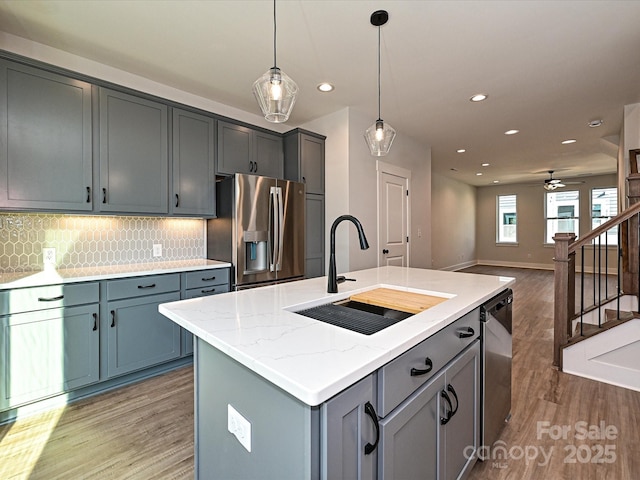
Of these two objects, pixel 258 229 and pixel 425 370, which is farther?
pixel 258 229

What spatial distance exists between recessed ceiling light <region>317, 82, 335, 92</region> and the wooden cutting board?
7.48 ft

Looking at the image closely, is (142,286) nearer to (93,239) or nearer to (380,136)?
(93,239)

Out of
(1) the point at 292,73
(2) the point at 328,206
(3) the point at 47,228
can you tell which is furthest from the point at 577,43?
(3) the point at 47,228

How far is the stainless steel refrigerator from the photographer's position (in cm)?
297

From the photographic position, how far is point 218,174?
10.4 feet

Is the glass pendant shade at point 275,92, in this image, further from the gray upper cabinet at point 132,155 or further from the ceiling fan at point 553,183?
the ceiling fan at point 553,183

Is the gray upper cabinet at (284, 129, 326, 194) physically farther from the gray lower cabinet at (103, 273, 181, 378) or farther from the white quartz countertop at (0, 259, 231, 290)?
the gray lower cabinet at (103, 273, 181, 378)

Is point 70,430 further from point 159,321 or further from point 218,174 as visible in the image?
point 218,174

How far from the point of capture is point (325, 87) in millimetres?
3135

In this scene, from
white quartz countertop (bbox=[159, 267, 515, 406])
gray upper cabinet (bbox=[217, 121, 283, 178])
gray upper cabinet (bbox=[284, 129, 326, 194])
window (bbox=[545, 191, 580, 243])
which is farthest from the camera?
window (bbox=[545, 191, 580, 243])

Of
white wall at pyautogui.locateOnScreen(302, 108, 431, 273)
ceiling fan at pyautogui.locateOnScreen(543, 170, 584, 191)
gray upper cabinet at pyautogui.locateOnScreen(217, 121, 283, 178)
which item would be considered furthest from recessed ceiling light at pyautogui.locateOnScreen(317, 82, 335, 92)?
ceiling fan at pyautogui.locateOnScreen(543, 170, 584, 191)

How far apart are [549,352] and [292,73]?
3.78 metres

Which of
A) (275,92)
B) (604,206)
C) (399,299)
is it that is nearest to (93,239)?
(275,92)

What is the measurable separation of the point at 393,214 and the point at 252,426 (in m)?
3.80
